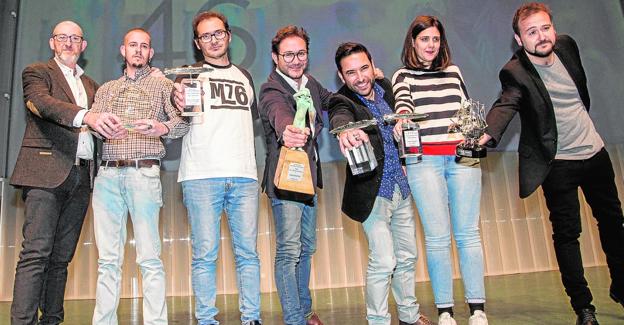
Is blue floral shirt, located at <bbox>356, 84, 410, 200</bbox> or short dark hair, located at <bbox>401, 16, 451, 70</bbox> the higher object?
short dark hair, located at <bbox>401, 16, 451, 70</bbox>

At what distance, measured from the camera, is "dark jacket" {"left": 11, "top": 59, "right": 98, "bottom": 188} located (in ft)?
7.59

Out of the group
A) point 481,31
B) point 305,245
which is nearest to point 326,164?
point 481,31

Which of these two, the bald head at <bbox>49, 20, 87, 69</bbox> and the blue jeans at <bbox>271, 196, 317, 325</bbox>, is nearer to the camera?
the blue jeans at <bbox>271, 196, 317, 325</bbox>

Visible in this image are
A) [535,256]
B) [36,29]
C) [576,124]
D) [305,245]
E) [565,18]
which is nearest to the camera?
[576,124]

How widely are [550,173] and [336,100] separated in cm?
103

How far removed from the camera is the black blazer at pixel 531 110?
7.28 feet

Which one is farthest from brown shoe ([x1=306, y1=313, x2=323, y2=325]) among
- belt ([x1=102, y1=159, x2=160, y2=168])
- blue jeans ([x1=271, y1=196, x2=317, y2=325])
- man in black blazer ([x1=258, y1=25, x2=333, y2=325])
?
belt ([x1=102, y1=159, x2=160, y2=168])

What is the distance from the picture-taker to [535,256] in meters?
4.83

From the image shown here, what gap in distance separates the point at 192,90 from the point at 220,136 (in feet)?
1.01

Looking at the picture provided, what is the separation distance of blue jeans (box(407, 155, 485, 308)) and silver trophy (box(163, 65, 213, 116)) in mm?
941

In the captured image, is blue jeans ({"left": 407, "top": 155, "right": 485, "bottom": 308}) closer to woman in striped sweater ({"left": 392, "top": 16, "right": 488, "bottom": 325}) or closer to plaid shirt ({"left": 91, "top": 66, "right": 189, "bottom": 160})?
woman in striped sweater ({"left": 392, "top": 16, "right": 488, "bottom": 325})

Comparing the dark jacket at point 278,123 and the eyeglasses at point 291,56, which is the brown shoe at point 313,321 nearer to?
the dark jacket at point 278,123

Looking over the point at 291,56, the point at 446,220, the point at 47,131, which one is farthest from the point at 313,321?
the point at 47,131

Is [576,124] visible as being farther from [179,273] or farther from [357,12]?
[179,273]
